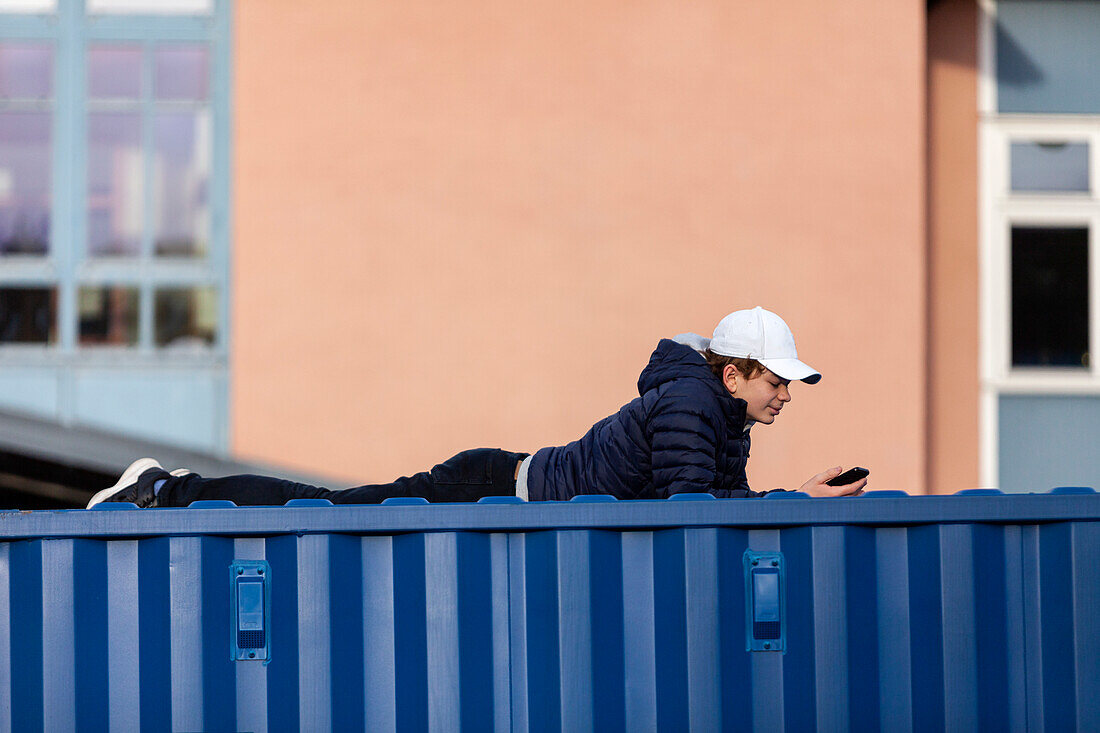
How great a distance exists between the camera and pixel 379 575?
10.8 feet

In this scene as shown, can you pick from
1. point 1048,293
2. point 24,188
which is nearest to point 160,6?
point 24,188

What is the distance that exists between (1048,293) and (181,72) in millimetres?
7629

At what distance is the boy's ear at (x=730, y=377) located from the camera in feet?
13.2

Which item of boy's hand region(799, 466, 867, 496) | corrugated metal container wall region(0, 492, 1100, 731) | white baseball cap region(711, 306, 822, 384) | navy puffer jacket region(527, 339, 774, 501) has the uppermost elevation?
white baseball cap region(711, 306, 822, 384)

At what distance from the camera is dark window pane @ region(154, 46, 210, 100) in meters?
8.98

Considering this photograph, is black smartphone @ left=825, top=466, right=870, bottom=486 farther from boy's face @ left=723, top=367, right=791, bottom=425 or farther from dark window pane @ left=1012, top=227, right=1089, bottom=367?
dark window pane @ left=1012, top=227, right=1089, bottom=367

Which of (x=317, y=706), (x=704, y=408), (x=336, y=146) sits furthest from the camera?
(x=336, y=146)

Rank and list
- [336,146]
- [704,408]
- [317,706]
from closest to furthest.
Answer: [317,706] → [704,408] → [336,146]

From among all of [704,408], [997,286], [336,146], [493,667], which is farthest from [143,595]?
[997,286]

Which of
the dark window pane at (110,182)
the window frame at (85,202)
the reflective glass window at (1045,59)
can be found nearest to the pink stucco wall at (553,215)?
the window frame at (85,202)

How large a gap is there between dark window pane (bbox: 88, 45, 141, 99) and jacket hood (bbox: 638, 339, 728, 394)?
22.2 feet

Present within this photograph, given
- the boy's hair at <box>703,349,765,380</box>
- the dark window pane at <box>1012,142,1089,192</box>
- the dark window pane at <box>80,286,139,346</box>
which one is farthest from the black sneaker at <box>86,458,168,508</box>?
the dark window pane at <box>1012,142,1089,192</box>

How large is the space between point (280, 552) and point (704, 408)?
1.51 m

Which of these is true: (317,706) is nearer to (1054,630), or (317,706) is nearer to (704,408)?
(704,408)
